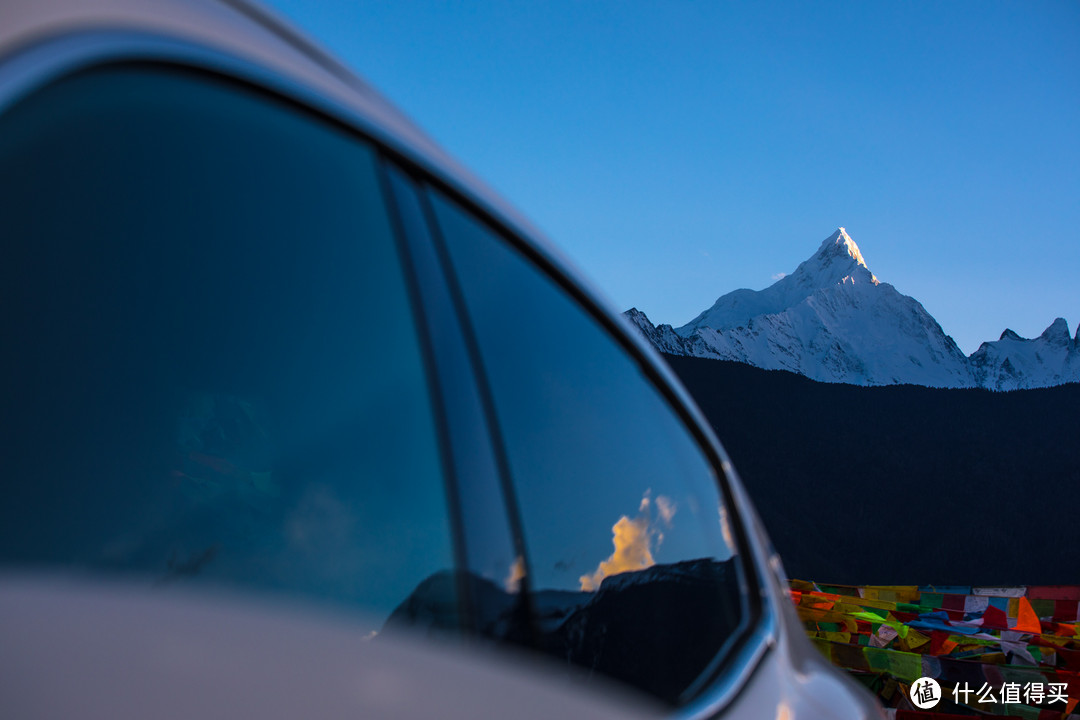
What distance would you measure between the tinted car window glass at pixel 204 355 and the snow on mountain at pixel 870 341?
15815 centimetres

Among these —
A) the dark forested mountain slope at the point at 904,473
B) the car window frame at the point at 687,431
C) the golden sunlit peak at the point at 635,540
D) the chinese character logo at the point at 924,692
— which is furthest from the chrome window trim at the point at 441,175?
the dark forested mountain slope at the point at 904,473

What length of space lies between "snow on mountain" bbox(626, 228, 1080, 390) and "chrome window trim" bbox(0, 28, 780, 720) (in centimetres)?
15743

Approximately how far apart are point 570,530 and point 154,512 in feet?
1.49

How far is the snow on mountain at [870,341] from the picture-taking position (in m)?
162

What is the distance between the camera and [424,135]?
0.87 metres

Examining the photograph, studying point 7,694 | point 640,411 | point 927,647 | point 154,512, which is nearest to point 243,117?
point 154,512

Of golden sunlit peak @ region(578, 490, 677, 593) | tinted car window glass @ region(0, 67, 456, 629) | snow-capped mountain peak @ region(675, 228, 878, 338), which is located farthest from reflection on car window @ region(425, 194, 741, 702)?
snow-capped mountain peak @ region(675, 228, 878, 338)

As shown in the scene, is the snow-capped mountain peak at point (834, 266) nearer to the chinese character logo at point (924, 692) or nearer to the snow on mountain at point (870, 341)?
the snow on mountain at point (870, 341)

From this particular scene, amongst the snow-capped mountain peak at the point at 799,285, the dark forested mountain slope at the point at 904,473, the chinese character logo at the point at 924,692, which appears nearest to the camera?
the chinese character logo at the point at 924,692

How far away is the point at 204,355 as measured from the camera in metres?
0.56

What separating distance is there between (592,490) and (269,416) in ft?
1.43

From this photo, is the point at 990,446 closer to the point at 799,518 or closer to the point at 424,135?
the point at 799,518

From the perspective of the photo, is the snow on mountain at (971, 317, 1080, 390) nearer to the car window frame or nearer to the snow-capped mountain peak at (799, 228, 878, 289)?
the snow-capped mountain peak at (799, 228, 878, 289)

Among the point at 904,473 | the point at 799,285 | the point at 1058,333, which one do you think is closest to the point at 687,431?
the point at 904,473
